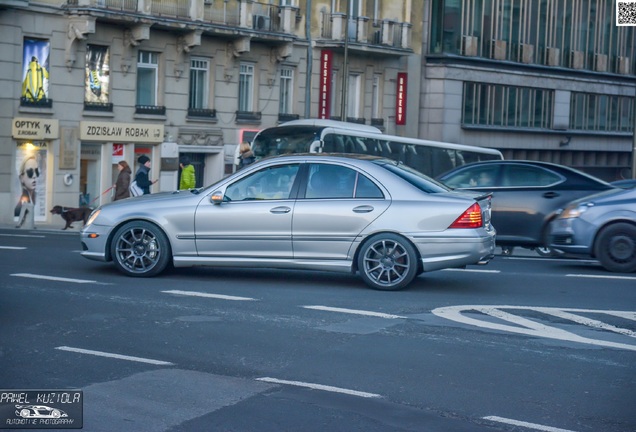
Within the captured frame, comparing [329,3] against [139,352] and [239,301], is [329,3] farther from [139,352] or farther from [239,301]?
[139,352]

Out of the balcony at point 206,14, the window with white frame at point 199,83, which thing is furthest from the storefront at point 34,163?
the window with white frame at point 199,83

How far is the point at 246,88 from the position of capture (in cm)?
4028

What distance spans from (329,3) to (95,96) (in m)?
11.3

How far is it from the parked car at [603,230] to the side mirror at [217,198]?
5.31 meters

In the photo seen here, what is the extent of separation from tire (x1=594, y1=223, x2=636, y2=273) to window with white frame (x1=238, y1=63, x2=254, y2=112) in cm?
2504

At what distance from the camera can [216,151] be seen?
3906 cm

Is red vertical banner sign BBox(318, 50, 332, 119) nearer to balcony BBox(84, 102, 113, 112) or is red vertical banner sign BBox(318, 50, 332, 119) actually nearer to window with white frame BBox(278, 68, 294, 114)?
window with white frame BBox(278, 68, 294, 114)

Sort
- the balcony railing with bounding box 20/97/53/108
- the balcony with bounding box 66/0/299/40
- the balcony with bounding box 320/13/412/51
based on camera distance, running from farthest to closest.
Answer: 1. the balcony with bounding box 320/13/412/51
2. the balcony with bounding box 66/0/299/40
3. the balcony railing with bounding box 20/97/53/108

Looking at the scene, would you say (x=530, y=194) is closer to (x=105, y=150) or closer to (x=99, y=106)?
(x=99, y=106)

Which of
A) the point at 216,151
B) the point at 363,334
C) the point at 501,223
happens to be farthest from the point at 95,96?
the point at 363,334

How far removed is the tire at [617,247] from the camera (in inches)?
621

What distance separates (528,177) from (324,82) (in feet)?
80.0

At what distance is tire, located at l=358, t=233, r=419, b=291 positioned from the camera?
12953 millimetres

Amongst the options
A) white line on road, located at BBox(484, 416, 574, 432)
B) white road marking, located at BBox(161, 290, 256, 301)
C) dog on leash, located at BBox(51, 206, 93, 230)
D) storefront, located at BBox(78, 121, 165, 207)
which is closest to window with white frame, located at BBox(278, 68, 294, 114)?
storefront, located at BBox(78, 121, 165, 207)
